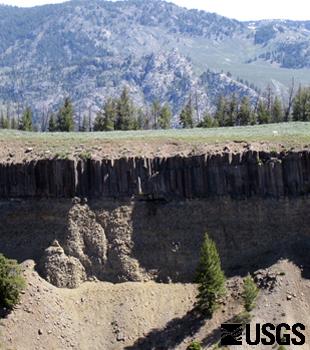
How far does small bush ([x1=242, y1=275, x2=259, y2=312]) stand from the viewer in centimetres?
5881

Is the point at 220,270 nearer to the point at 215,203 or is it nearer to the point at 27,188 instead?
the point at 215,203

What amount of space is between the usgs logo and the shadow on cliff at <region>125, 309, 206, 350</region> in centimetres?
276

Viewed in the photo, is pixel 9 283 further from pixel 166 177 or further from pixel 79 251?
pixel 166 177

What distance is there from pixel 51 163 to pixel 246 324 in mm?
24985

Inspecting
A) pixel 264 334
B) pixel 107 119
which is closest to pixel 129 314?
pixel 264 334

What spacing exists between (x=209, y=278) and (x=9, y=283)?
1778cm

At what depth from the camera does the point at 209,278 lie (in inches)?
2314

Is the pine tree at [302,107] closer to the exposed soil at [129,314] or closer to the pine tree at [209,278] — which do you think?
the exposed soil at [129,314]

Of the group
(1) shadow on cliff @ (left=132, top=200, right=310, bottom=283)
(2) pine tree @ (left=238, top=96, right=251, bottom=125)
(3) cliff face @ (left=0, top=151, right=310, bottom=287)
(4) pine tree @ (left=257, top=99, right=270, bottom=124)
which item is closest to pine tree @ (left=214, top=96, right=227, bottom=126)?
(2) pine tree @ (left=238, top=96, right=251, bottom=125)

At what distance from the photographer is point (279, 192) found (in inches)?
2581

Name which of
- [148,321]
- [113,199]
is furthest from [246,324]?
[113,199]

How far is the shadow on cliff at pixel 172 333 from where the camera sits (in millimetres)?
59906

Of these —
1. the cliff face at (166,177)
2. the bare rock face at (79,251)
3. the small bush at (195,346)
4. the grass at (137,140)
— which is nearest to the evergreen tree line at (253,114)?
the grass at (137,140)

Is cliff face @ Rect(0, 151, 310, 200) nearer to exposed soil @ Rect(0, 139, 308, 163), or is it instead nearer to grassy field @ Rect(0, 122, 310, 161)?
exposed soil @ Rect(0, 139, 308, 163)
